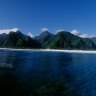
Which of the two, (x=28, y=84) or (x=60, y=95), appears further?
(x=28, y=84)

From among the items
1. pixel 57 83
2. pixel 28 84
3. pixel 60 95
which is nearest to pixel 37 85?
pixel 28 84

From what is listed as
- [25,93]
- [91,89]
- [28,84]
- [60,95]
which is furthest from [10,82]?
[91,89]

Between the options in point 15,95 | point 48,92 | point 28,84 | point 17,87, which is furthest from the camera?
point 28,84

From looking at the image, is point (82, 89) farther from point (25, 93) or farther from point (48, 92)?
point (25, 93)

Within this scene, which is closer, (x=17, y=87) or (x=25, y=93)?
(x=25, y=93)

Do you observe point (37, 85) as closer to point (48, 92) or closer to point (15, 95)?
point (48, 92)

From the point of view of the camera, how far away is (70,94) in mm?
26234

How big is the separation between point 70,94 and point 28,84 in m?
7.15

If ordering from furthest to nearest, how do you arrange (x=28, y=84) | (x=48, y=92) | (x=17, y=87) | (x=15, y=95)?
Answer: (x=28, y=84) → (x=17, y=87) → (x=48, y=92) → (x=15, y=95)

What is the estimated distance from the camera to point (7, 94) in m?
25.0

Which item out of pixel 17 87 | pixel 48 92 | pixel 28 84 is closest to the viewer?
pixel 48 92

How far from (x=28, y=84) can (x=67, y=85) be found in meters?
5.69

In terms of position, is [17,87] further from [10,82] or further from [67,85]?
[67,85]

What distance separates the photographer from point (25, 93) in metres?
25.7
